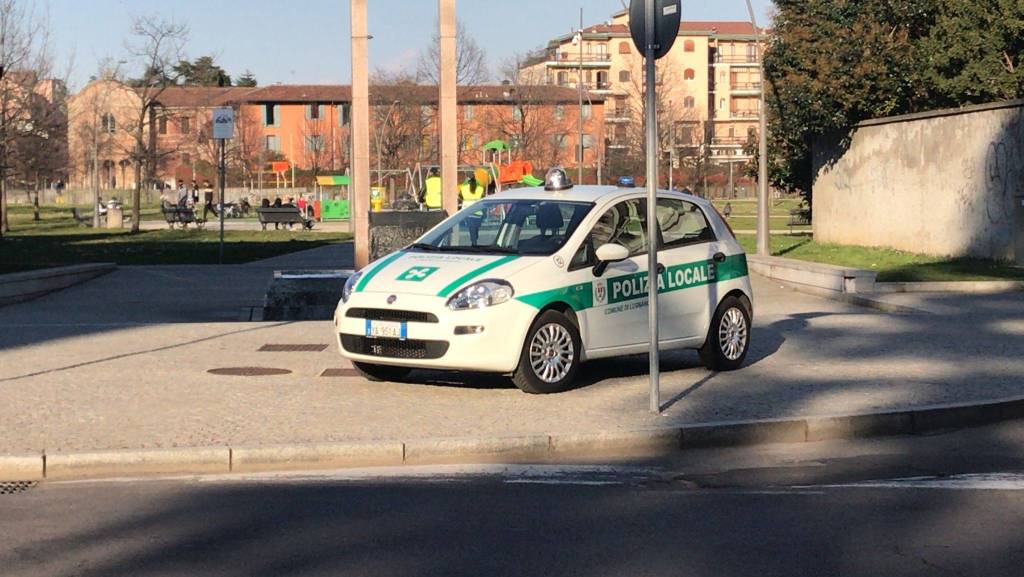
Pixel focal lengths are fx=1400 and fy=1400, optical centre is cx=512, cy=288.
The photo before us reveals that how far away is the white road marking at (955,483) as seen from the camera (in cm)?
805

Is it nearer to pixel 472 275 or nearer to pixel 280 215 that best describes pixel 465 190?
pixel 472 275

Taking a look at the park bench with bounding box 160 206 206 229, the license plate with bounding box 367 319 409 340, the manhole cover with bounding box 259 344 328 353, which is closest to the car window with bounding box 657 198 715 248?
the license plate with bounding box 367 319 409 340

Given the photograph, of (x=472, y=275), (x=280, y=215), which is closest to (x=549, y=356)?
(x=472, y=275)

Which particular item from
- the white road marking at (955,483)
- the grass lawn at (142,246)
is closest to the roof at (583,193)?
the white road marking at (955,483)

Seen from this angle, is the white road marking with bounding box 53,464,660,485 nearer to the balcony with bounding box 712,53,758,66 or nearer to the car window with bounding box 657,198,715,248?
the car window with bounding box 657,198,715,248

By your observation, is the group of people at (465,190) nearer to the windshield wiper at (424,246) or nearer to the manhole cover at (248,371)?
the manhole cover at (248,371)

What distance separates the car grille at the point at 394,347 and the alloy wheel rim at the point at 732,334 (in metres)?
3.12

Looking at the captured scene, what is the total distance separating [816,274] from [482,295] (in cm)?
1305

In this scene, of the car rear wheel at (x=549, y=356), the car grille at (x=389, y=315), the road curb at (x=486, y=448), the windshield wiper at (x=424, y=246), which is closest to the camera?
the road curb at (x=486, y=448)

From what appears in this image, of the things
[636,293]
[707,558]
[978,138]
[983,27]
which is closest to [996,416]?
[636,293]

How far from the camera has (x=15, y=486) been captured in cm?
826

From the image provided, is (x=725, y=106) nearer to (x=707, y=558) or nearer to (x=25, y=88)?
(x=25, y=88)

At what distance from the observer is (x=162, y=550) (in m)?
6.58

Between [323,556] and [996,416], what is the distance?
617cm
